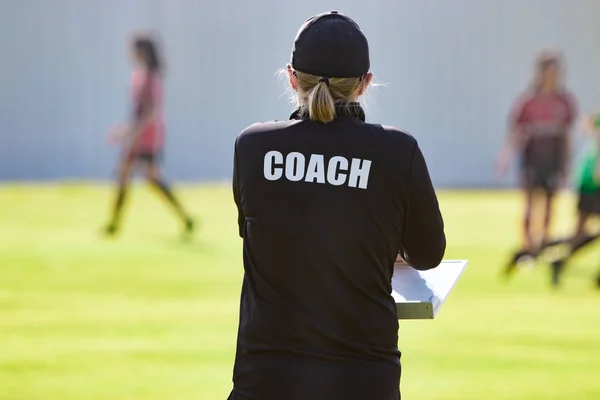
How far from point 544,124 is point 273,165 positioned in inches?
373

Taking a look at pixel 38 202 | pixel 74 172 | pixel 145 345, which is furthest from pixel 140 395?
pixel 74 172

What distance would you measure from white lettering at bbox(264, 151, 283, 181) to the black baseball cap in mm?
213

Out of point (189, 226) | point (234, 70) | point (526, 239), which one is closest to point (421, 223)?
point (526, 239)

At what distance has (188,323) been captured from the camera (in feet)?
27.6

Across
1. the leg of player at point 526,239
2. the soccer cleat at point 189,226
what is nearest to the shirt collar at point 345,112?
the leg of player at point 526,239

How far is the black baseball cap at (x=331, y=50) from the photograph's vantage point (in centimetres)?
284

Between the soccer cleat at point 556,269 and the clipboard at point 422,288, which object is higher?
the clipboard at point 422,288

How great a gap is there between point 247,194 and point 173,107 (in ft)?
73.2

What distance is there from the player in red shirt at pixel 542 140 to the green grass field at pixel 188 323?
2.31ft

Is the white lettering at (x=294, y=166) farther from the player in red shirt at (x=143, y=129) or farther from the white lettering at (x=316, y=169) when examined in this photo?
the player in red shirt at (x=143, y=129)

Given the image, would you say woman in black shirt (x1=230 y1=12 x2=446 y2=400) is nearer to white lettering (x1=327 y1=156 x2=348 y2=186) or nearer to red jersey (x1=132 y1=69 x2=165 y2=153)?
white lettering (x1=327 y1=156 x2=348 y2=186)

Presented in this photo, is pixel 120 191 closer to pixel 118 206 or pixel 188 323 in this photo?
pixel 118 206

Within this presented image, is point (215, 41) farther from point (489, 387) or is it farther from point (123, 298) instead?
point (489, 387)

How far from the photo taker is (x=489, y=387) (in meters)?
6.37
